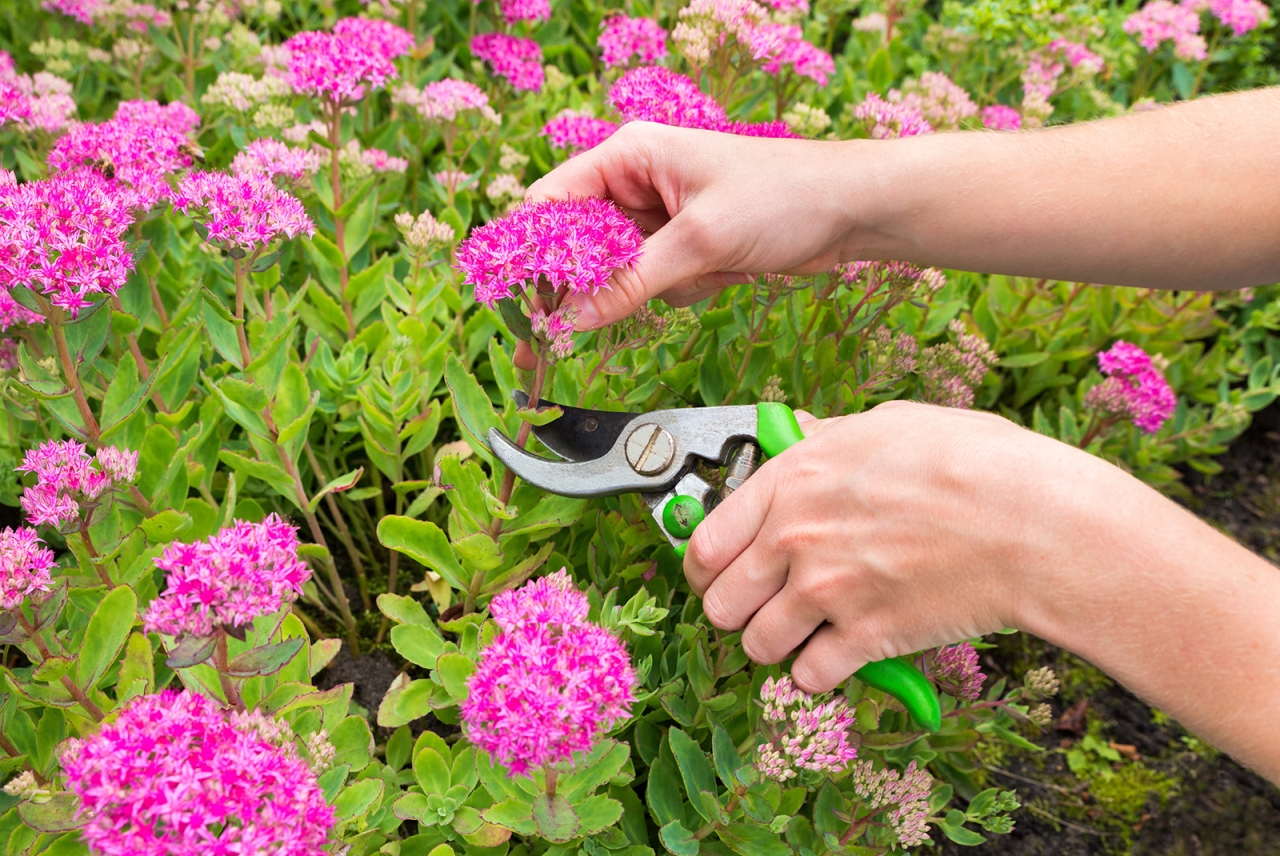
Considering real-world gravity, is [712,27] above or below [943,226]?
above

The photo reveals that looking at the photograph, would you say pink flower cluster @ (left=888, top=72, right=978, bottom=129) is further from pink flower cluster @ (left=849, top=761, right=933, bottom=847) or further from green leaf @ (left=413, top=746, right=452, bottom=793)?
green leaf @ (left=413, top=746, right=452, bottom=793)

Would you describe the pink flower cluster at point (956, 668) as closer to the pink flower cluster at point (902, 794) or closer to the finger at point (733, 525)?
the pink flower cluster at point (902, 794)

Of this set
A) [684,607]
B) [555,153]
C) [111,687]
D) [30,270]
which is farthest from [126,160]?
[684,607]

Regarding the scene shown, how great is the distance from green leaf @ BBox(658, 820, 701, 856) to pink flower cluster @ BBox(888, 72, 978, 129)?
1.84 meters

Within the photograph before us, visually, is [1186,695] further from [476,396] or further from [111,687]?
[111,687]

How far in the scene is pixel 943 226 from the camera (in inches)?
62.1

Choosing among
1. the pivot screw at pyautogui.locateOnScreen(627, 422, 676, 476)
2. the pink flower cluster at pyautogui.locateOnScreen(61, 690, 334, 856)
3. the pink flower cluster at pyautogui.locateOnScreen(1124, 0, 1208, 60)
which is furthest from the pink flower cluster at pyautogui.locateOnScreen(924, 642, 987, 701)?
the pink flower cluster at pyautogui.locateOnScreen(1124, 0, 1208, 60)

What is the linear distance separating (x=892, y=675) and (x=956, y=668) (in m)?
0.34

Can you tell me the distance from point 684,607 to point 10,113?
1.69 m

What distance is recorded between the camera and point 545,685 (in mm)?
1023

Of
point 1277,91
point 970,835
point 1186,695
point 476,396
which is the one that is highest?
point 1277,91

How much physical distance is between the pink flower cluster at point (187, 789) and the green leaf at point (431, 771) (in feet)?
1.02

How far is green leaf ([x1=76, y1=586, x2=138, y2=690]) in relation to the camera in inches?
49.4

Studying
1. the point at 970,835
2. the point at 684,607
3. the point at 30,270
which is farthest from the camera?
the point at 684,607
